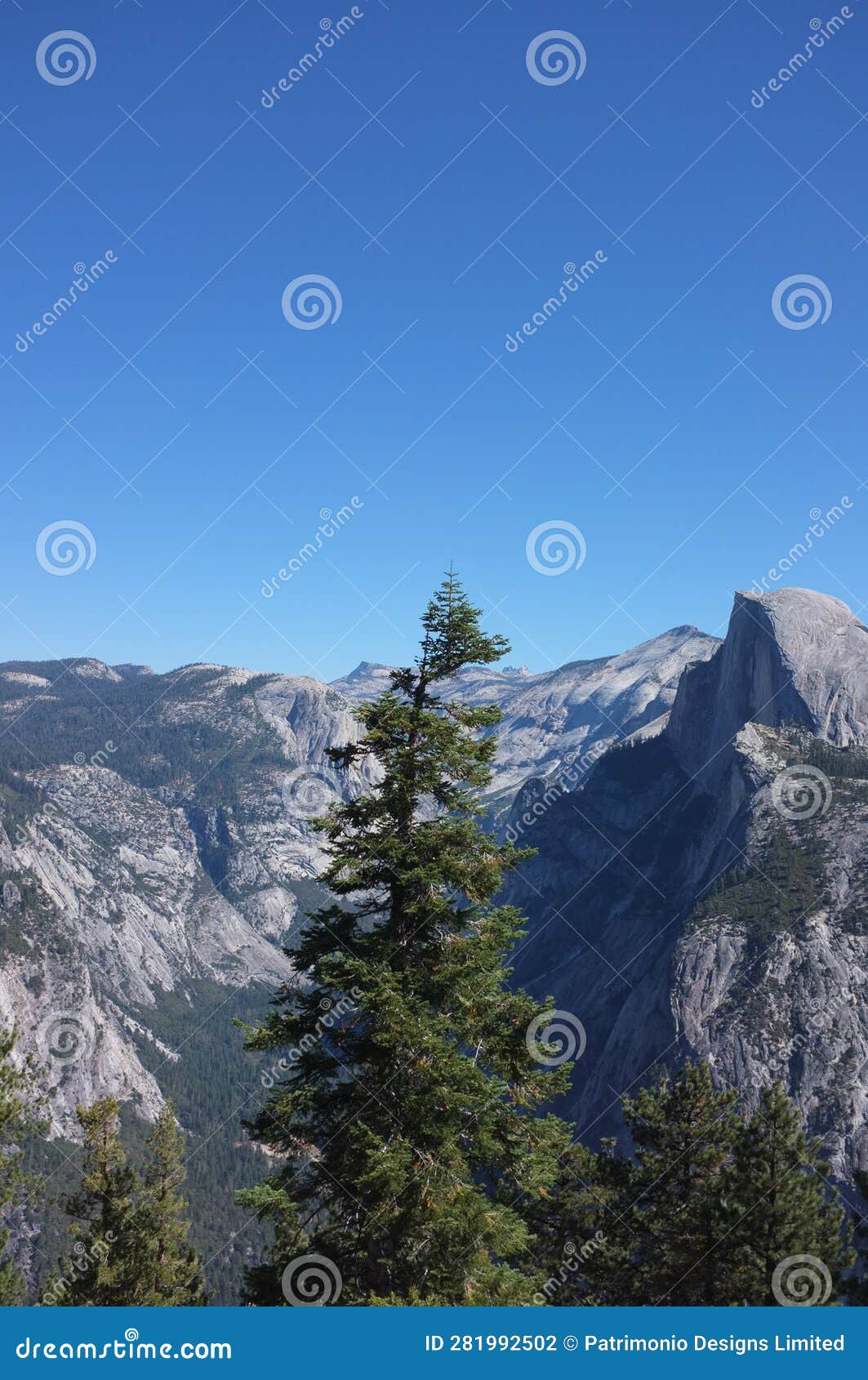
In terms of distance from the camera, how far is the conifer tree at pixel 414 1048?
1631cm

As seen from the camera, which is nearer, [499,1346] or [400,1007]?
[499,1346]

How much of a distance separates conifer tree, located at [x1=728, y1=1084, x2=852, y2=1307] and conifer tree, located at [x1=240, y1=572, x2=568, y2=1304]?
1288cm

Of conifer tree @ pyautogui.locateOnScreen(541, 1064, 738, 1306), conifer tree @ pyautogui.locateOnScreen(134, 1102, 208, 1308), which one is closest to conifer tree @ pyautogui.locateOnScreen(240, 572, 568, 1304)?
conifer tree @ pyautogui.locateOnScreen(541, 1064, 738, 1306)

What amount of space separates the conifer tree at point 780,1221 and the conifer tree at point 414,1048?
12878mm

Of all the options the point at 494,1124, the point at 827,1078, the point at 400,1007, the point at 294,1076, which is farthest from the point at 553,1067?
the point at 827,1078

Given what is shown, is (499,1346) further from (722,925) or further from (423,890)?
(722,925)

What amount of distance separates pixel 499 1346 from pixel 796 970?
17072 centimetres

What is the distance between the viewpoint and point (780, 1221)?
88.8 feet

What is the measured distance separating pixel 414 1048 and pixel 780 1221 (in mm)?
17795

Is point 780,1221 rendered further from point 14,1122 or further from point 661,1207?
point 14,1122

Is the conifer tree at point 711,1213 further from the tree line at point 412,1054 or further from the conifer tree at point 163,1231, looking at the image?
the conifer tree at point 163,1231

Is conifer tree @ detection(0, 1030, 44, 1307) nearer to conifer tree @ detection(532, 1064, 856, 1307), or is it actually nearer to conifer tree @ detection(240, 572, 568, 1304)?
conifer tree @ detection(240, 572, 568, 1304)

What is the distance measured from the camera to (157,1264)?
109 ft

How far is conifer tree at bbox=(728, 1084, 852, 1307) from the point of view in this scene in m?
26.2
